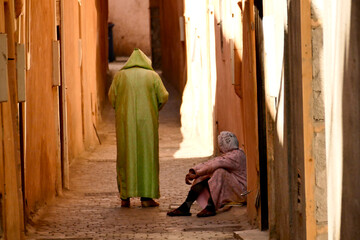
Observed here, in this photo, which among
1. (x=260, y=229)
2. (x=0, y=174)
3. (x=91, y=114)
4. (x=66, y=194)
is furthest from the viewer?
(x=91, y=114)

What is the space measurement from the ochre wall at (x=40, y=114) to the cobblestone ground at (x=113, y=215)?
10.5 inches

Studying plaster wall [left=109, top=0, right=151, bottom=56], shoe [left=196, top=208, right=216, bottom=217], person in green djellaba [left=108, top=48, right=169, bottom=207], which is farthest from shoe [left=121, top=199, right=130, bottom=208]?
plaster wall [left=109, top=0, right=151, bottom=56]

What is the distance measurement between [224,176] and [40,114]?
2109mm

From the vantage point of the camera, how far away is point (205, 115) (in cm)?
1636

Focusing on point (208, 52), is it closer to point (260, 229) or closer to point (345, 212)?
point (260, 229)

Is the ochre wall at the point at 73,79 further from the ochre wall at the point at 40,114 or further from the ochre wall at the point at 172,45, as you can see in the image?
the ochre wall at the point at 172,45

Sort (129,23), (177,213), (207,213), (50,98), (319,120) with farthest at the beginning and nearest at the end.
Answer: (129,23) → (50,98) → (177,213) → (207,213) → (319,120)

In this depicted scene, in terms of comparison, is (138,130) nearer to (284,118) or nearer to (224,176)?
(224,176)

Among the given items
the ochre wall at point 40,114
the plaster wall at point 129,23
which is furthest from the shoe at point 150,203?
the plaster wall at point 129,23

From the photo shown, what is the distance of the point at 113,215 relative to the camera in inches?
389

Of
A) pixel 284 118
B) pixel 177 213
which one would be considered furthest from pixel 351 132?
pixel 177 213

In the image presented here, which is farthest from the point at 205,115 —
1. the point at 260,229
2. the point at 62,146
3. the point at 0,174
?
the point at 0,174

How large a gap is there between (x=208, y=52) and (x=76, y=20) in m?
2.20

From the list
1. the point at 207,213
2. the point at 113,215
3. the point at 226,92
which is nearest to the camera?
the point at 207,213
